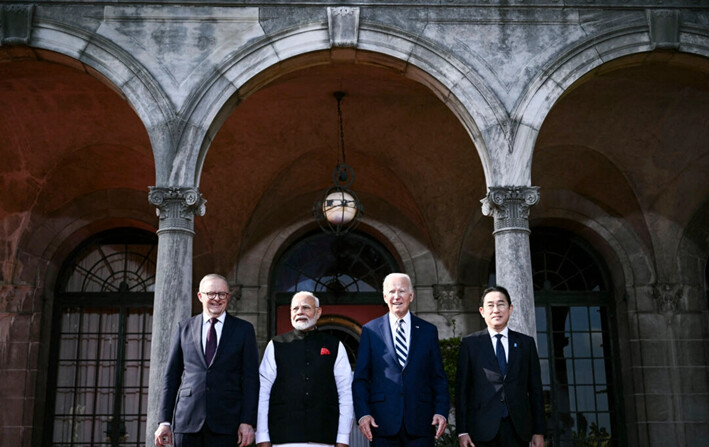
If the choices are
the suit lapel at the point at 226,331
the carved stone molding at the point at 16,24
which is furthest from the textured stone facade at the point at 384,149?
the suit lapel at the point at 226,331

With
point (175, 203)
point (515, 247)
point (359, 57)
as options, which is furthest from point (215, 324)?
point (359, 57)

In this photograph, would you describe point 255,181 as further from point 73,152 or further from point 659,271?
point 659,271

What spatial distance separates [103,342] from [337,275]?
3.83 meters

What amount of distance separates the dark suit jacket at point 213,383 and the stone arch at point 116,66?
357 centimetres

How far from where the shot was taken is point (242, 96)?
29.6 feet

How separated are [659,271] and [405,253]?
384 centimetres

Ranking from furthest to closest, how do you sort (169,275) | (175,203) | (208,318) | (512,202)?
(512,202)
(175,203)
(169,275)
(208,318)

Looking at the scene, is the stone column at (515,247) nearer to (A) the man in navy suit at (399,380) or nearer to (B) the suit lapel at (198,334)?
(A) the man in navy suit at (399,380)

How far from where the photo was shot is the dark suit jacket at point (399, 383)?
546cm

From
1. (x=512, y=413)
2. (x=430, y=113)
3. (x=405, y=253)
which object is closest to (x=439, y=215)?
(x=405, y=253)

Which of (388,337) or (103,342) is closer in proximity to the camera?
(388,337)

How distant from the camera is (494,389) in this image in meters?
5.62

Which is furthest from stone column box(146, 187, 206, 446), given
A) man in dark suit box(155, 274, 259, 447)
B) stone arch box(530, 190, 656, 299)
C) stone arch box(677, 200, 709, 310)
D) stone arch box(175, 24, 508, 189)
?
stone arch box(677, 200, 709, 310)

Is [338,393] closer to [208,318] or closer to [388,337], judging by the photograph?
[388,337]
